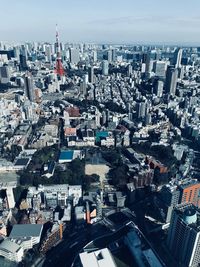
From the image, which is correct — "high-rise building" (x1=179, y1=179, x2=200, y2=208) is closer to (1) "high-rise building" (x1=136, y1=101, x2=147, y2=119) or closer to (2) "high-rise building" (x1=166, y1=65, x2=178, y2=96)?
(1) "high-rise building" (x1=136, y1=101, x2=147, y2=119)

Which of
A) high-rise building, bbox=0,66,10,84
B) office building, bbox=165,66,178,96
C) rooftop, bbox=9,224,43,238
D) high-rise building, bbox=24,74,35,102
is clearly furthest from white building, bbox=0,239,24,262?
high-rise building, bbox=0,66,10,84

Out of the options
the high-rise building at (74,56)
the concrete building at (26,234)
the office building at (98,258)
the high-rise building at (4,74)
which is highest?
the high-rise building at (74,56)

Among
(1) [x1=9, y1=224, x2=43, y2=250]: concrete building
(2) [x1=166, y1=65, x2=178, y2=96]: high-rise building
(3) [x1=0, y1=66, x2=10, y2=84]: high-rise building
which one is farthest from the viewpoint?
(3) [x1=0, y1=66, x2=10, y2=84]: high-rise building

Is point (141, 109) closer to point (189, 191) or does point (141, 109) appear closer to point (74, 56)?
point (189, 191)

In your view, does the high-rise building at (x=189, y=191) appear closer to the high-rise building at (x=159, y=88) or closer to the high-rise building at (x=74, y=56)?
the high-rise building at (x=159, y=88)

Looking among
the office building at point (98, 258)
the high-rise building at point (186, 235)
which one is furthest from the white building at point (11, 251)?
the high-rise building at point (186, 235)

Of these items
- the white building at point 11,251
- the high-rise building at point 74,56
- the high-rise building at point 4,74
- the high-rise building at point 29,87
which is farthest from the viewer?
the high-rise building at point 74,56

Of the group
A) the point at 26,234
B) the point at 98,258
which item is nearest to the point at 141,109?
the point at 26,234
